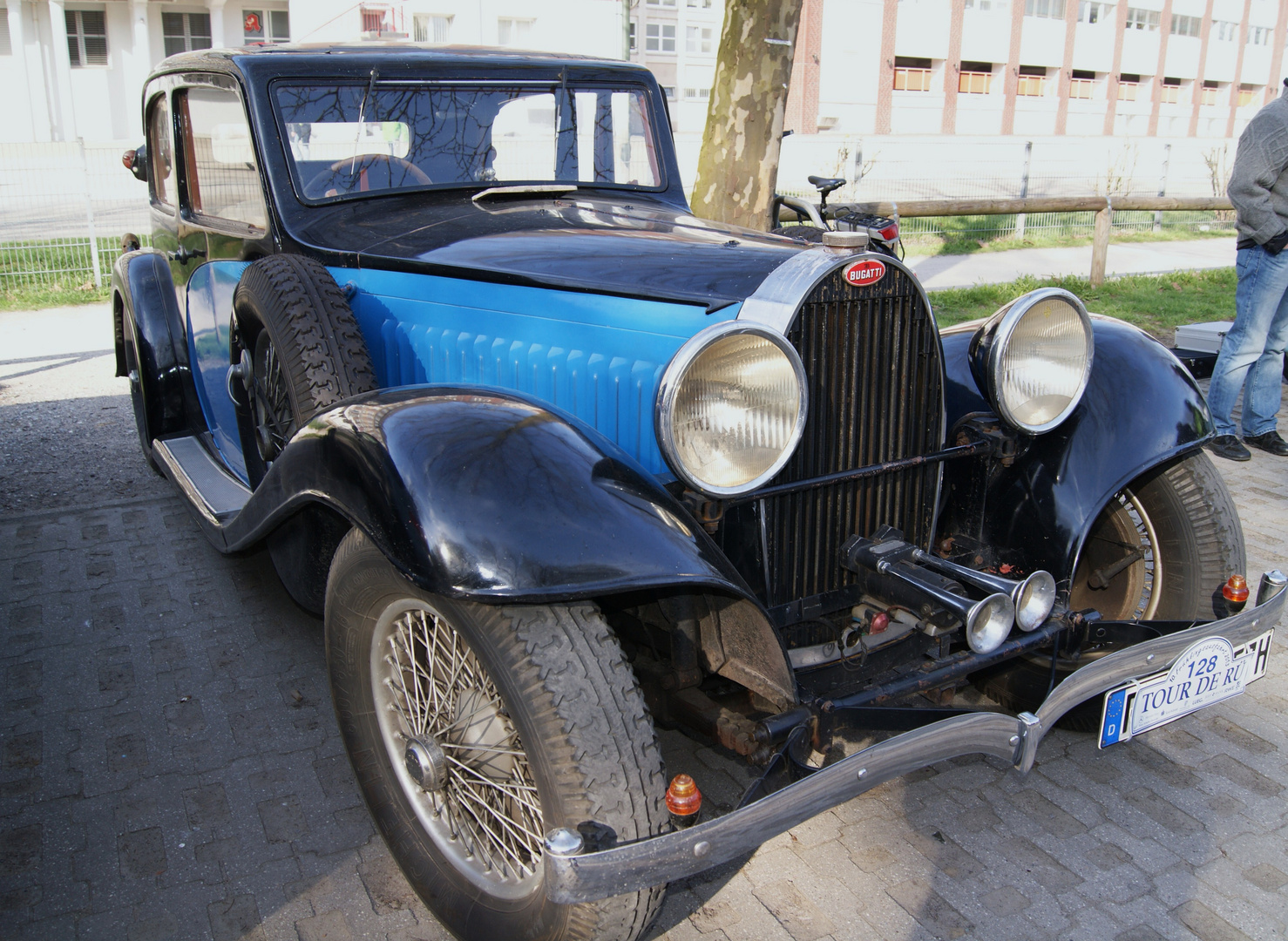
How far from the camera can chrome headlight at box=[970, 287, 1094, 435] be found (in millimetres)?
2270

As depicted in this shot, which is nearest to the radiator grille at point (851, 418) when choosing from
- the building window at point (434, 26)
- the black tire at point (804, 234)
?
the black tire at point (804, 234)

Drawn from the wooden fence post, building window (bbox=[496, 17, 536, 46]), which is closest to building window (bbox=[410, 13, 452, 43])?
building window (bbox=[496, 17, 536, 46])

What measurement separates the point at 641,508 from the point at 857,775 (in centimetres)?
59

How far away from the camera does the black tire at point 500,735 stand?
5.42 ft

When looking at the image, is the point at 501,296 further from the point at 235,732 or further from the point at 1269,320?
the point at 1269,320

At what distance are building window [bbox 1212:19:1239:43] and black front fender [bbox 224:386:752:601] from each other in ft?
153

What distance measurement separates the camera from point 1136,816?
2.36 meters

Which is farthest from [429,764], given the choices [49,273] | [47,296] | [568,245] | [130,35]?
[130,35]

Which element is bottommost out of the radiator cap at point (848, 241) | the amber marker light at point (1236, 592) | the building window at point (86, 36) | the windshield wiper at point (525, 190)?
the amber marker light at point (1236, 592)

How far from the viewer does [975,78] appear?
33.9 metres

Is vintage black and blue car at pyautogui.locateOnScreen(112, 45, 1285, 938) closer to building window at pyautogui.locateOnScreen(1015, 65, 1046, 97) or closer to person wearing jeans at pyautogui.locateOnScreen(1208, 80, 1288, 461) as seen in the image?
person wearing jeans at pyautogui.locateOnScreen(1208, 80, 1288, 461)

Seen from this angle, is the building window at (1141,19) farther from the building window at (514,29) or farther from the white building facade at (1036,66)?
the building window at (514,29)

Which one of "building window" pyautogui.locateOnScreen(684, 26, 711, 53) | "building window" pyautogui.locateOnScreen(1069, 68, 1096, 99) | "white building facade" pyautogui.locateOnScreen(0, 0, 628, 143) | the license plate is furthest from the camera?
"building window" pyautogui.locateOnScreen(1069, 68, 1096, 99)

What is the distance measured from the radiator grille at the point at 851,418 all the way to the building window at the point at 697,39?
32.4 meters
